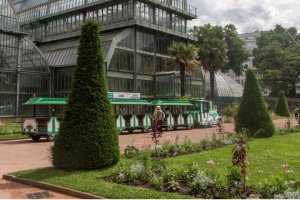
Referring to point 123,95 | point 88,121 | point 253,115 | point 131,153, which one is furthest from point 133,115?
point 88,121

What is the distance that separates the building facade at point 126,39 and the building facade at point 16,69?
62.1 inches

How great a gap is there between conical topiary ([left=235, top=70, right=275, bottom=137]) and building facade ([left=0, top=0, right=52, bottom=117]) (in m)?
24.4

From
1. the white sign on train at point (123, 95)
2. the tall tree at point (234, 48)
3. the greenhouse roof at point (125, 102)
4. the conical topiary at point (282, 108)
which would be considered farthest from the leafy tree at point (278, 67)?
the greenhouse roof at point (125, 102)

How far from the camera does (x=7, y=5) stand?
41.1 metres

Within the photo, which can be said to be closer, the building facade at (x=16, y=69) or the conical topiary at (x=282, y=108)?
the building facade at (x=16, y=69)

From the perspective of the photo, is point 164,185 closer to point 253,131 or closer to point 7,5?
point 253,131

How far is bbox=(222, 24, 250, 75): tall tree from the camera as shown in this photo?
70144mm

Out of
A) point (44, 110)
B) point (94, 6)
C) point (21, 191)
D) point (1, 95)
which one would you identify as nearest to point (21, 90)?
point (1, 95)

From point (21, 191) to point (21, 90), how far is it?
3185 centimetres

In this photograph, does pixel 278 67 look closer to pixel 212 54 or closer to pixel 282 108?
pixel 282 108

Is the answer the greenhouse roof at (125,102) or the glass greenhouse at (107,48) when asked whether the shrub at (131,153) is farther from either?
the glass greenhouse at (107,48)

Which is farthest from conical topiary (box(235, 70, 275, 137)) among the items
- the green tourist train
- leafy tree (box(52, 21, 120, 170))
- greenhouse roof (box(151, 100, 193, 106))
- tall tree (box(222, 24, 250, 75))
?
tall tree (box(222, 24, 250, 75))

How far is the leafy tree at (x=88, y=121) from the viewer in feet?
33.2

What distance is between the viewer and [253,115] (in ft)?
65.9
